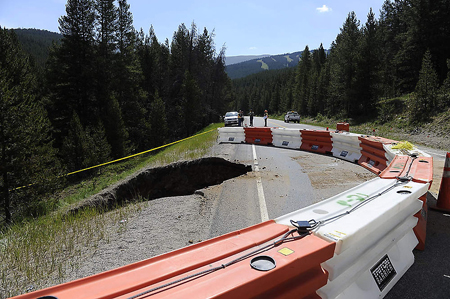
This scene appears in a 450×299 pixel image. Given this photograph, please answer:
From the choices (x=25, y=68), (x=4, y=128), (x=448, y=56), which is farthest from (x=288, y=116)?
(x=4, y=128)

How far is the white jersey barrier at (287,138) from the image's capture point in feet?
49.3

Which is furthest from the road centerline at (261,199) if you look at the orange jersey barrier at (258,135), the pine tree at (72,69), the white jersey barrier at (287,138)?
the pine tree at (72,69)

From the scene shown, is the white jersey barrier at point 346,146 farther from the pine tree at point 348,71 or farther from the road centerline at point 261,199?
the pine tree at point 348,71

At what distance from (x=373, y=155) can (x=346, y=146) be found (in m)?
2.27

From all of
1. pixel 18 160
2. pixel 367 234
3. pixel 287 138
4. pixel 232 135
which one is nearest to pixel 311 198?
pixel 367 234

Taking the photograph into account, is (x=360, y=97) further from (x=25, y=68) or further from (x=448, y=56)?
(x=25, y=68)

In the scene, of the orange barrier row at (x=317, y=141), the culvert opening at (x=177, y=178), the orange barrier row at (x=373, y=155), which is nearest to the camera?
the orange barrier row at (x=373, y=155)

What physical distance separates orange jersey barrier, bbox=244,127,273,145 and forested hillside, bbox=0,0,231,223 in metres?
11.7

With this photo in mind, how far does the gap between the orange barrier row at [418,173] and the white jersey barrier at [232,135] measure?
41.4ft

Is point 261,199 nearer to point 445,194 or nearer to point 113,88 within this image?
point 445,194

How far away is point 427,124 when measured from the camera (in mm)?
21641

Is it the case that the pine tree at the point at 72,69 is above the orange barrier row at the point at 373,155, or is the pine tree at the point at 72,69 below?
above

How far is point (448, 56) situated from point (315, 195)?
39.7m

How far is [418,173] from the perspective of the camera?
14.6 feet
